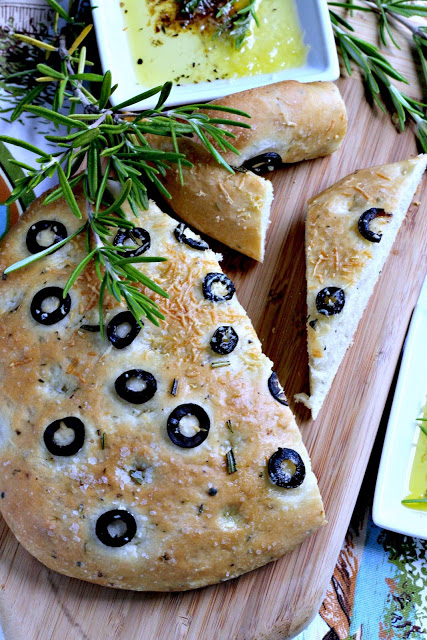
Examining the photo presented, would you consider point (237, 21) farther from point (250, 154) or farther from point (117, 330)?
point (117, 330)

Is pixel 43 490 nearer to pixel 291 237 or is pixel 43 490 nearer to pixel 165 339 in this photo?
pixel 165 339

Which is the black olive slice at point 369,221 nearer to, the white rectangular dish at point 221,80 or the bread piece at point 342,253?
the bread piece at point 342,253

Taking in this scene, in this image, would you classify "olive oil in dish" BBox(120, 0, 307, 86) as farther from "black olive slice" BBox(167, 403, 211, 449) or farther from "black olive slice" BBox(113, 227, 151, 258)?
"black olive slice" BBox(167, 403, 211, 449)

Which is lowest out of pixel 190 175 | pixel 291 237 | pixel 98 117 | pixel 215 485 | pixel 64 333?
pixel 215 485

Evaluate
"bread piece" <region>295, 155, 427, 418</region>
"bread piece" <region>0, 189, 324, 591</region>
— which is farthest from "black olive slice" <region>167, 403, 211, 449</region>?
"bread piece" <region>295, 155, 427, 418</region>

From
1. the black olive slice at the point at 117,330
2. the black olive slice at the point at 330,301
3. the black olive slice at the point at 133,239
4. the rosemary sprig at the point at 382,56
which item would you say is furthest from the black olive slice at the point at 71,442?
the rosemary sprig at the point at 382,56

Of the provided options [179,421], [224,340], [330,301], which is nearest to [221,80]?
[330,301]

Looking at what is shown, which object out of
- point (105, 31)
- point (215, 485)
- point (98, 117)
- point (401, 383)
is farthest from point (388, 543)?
point (105, 31)
